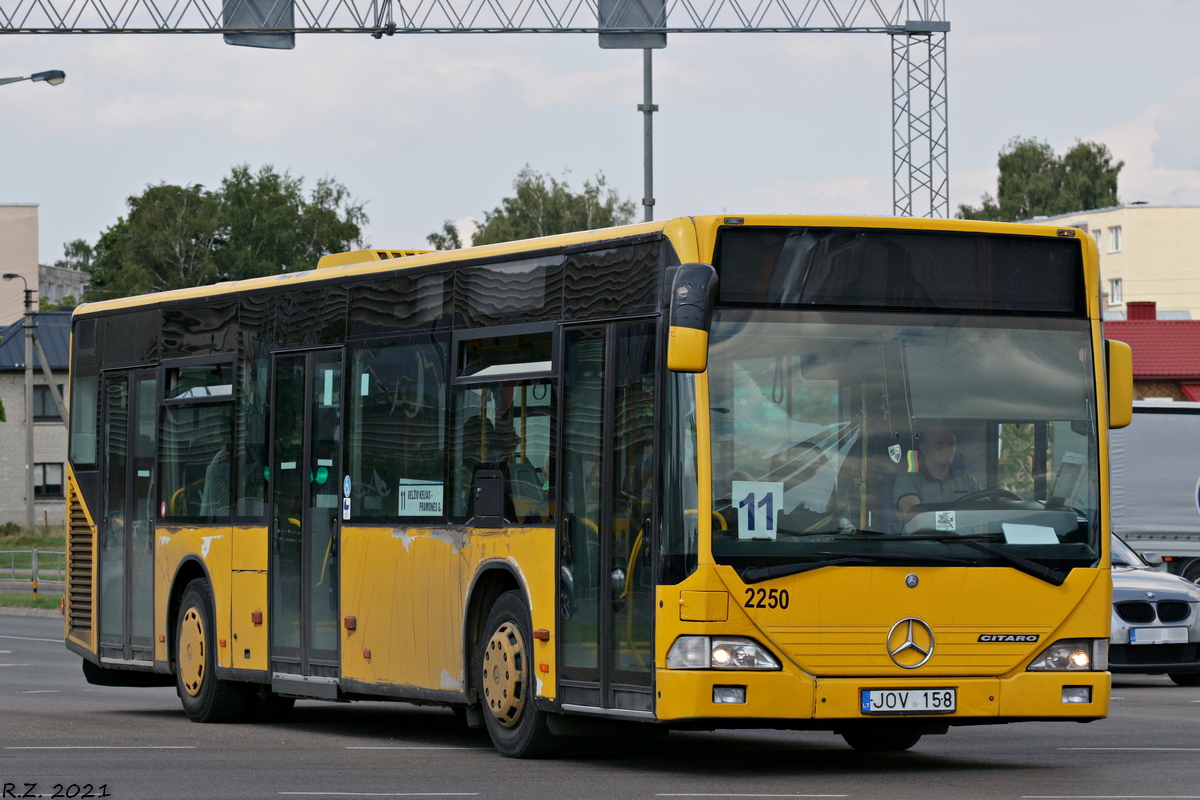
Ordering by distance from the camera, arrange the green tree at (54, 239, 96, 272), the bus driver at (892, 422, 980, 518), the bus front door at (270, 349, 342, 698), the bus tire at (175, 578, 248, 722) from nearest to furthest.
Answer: the bus driver at (892, 422, 980, 518) < the bus front door at (270, 349, 342, 698) < the bus tire at (175, 578, 248, 722) < the green tree at (54, 239, 96, 272)

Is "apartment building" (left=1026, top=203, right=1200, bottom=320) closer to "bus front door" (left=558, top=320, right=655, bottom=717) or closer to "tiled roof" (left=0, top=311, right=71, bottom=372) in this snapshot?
"tiled roof" (left=0, top=311, right=71, bottom=372)

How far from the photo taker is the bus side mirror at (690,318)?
1039cm

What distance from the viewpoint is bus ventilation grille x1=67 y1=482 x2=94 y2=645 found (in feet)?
59.1

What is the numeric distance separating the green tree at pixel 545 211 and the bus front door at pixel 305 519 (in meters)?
81.0

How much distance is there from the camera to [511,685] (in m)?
12.2

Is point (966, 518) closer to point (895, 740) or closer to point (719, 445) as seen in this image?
point (719, 445)

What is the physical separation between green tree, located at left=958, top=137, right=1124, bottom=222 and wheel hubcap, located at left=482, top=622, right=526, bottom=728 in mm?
94361

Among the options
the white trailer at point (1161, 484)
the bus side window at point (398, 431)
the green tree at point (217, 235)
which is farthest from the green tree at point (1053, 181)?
the bus side window at point (398, 431)

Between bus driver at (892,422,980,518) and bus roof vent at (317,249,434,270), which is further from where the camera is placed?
bus roof vent at (317,249,434,270)

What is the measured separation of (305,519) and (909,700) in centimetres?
542

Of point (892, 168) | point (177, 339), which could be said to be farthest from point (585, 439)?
point (892, 168)

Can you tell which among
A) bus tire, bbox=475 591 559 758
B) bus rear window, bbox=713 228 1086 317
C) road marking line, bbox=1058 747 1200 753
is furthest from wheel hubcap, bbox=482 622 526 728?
road marking line, bbox=1058 747 1200 753

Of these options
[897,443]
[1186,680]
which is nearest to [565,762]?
[897,443]

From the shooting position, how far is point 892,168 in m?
31.3
